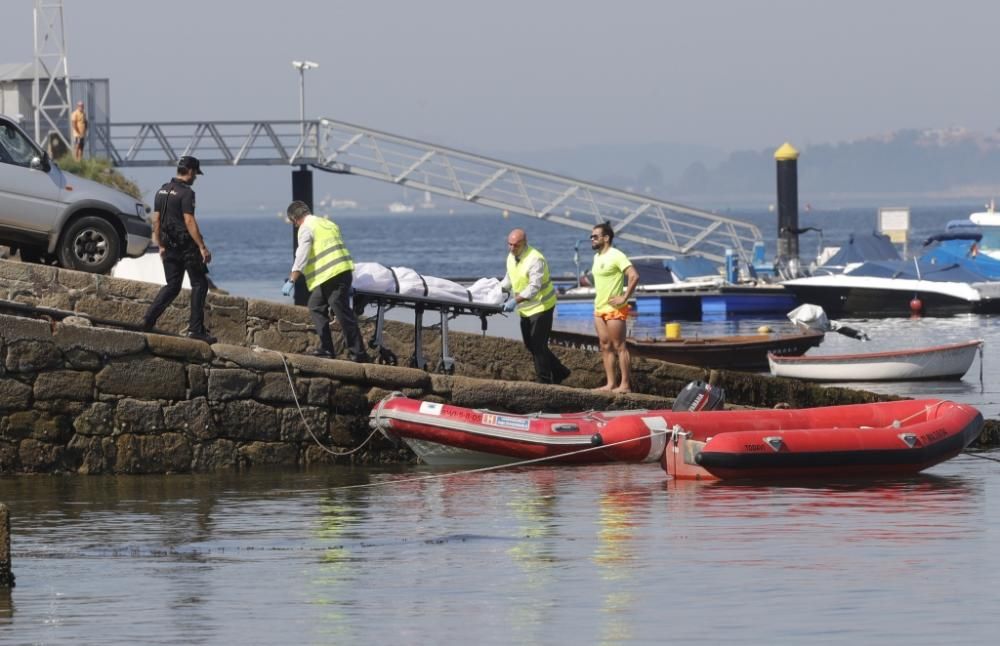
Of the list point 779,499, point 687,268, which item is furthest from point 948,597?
point 687,268

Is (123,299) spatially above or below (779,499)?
above

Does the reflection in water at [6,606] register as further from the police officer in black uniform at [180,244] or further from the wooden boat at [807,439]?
the wooden boat at [807,439]

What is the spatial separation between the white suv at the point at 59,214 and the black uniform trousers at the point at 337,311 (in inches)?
97.5

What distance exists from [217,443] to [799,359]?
46.5 feet

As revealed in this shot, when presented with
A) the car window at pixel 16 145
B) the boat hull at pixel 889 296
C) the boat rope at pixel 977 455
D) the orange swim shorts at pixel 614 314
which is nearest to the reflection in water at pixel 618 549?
the orange swim shorts at pixel 614 314

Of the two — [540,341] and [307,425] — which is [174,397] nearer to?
[307,425]

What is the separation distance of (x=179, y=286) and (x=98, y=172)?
2237cm

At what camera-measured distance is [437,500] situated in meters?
13.1

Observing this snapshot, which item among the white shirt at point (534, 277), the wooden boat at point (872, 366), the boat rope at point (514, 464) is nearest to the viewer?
the boat rope at point (514, 464)

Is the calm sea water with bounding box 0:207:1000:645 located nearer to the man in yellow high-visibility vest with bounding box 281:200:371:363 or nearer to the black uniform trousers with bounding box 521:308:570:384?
the man in yellow high-visibility vest with bounding box 281:200:371:363

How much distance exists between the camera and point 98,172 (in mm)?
36594

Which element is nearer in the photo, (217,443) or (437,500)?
(437,500)

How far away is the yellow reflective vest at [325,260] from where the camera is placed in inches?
611

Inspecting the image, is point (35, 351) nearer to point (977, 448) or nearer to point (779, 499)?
point (779, 499)
